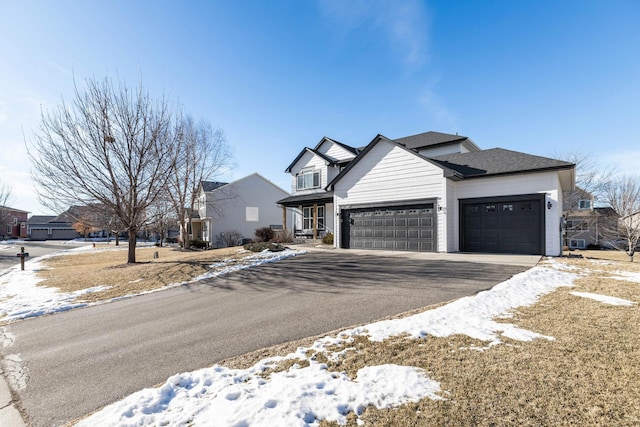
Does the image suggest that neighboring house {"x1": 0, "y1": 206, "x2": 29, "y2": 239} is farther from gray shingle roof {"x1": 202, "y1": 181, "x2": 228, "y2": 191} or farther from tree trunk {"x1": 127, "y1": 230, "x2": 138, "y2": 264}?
tree trunk {"x1": 127, "y1": 230, "x2": 138, "y2": 264}

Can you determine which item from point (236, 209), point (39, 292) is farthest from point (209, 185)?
point (39, 292)

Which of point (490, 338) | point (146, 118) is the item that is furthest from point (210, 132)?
point (490, 338)

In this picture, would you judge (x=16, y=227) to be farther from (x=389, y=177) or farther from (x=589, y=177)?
(x=589, y=177)

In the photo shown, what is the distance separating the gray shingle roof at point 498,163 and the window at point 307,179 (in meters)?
9.73

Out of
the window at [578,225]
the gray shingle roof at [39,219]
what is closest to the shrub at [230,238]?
the window at [578,225]

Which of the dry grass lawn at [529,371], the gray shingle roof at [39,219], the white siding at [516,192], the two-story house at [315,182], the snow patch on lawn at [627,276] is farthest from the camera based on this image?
the gray shingle roof at [39,219]

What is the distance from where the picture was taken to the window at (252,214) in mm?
31828

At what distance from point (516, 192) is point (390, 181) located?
5576mm

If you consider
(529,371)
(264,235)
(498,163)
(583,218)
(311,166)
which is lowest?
(529,371)

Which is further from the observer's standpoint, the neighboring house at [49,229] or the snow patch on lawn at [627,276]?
the neighboring house at [49,229]

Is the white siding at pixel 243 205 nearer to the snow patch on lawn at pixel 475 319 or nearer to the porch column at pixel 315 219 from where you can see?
the porch column at pixel 315 219

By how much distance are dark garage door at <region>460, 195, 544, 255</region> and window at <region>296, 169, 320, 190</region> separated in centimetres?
1143

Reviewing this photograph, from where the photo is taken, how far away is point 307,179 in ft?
76.4

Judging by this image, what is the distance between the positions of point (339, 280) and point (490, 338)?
4.86 m
